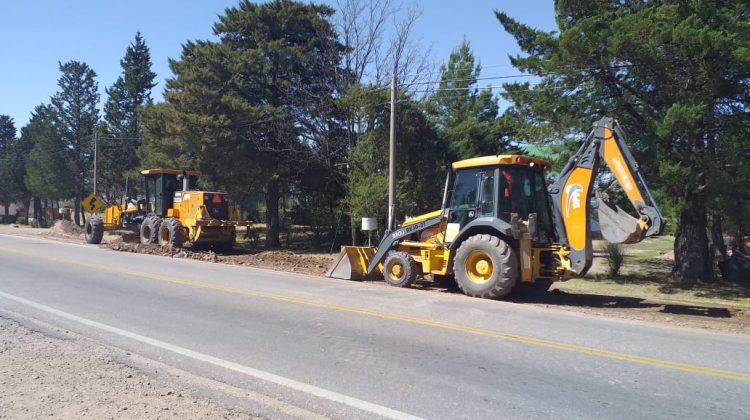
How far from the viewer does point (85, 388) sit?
5.35 m

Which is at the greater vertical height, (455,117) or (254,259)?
(455,117)

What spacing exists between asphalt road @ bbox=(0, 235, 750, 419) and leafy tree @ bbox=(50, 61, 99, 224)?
140ft

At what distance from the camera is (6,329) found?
7.91 metres

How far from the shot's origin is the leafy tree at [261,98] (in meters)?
26.0

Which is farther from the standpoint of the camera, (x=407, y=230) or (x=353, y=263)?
(x=353, y=263)

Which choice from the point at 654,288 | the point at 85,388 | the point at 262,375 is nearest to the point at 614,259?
the point at 654,288

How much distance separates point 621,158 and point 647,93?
6.88 m

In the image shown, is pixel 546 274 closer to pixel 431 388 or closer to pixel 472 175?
pixel 472 175

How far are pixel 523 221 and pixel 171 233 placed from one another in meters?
14.9

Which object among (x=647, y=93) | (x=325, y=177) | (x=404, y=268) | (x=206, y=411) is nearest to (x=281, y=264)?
(x=404, y=268)

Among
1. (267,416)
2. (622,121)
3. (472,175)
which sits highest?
(622,121)

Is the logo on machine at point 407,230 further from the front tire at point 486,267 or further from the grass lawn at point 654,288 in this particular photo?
the grass lawn at point 654,288

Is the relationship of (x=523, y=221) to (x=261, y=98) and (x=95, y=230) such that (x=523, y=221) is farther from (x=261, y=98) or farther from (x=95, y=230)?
(x=95, y=230)

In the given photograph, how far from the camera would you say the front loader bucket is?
1432 centimetres
